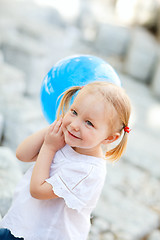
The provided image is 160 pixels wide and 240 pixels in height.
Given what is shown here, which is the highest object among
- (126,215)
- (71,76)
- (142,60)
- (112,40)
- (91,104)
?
(91,104)

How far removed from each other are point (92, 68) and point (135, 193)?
1622 millimetres

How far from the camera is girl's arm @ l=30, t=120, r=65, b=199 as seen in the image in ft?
3.62

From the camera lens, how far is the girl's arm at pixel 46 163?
1.10 meters

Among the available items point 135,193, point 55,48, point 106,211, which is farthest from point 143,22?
point 106,211

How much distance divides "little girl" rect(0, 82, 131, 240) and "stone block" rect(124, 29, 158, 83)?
540 cm

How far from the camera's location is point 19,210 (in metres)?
1.18

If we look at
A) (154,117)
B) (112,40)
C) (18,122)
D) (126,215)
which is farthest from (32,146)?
(112,40)

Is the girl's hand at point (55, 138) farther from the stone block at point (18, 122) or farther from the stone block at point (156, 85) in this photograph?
the stone block at point (156, 85)

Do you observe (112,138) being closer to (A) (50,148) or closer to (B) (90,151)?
(B) (90,151)

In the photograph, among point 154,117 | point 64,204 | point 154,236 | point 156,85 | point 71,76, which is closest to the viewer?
point 64,204

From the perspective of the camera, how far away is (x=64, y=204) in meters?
1.17

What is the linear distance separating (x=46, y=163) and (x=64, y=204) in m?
0.16

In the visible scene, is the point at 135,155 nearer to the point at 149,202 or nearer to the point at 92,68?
the point at 149,202

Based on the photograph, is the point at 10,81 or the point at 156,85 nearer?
the point at 10,81
